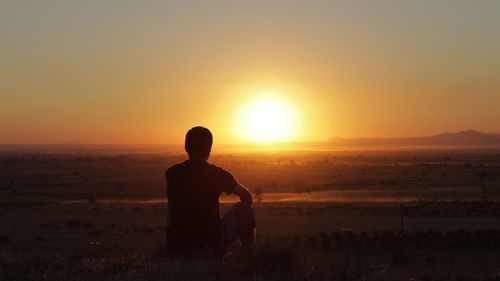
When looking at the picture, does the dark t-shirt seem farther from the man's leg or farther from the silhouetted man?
the man's leg

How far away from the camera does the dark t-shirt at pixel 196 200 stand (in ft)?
23.0

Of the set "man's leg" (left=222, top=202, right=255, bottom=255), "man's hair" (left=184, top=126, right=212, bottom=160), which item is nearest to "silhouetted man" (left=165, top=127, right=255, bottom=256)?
"man's hair" (left=184, top=126, right=212, bottom=160)

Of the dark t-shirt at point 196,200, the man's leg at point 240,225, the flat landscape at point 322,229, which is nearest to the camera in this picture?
the dark t-shirt at point 196,200

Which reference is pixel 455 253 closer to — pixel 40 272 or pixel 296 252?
pixel 296 252

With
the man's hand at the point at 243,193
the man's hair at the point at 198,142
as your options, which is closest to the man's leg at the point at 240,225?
the man's hand at the point at 243,193

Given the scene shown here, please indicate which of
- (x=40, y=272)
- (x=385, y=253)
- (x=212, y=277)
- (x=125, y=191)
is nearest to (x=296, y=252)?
(x=212, y=277)

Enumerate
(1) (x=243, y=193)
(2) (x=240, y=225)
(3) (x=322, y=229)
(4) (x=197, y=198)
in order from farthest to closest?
1. (3) (x=322, y=229)
2. (2) (x=240, y=225)
3. (1) (x=243, y=193)
4. (4) (x=197, y=198)

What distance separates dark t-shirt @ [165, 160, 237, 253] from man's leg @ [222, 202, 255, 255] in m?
0.23

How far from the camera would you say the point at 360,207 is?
38719mm

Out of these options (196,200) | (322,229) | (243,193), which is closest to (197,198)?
(196,200)

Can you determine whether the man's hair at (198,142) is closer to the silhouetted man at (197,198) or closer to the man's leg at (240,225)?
the silhouetted man at (197,198)

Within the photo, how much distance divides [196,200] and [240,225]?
741mm

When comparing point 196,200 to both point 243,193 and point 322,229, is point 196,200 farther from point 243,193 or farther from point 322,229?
point 322,229

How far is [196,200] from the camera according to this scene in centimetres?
707
